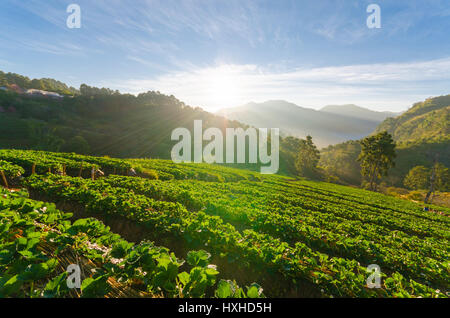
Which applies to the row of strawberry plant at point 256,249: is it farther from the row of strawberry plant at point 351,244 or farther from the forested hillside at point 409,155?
the forested hillside at point 409,155

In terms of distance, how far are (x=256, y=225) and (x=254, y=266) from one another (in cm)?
330

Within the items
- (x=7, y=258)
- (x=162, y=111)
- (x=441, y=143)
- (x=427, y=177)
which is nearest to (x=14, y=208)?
(x=7, y=258)

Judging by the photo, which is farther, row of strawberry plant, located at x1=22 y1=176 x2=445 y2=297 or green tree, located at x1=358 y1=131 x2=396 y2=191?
green tree, located at x1=358 y1=131 x2=396 y2=191

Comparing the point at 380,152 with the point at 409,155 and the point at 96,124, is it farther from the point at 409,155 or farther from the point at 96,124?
the point at 96,124

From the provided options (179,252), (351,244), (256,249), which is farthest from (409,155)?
(179,252)

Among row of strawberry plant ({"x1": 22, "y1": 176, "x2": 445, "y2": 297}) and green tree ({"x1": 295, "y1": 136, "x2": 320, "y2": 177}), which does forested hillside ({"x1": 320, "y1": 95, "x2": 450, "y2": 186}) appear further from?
row of strawberry plant ({"x1": 22, "y1": 176, "x2": 445, "y2": 297})

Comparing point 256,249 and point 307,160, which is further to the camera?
point 307,160

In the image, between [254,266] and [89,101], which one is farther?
[89,101]

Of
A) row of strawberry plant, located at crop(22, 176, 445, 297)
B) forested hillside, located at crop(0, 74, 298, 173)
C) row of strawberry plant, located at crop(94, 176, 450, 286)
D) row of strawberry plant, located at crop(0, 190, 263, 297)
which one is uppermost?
forested hillside, located at crop(0, 74, 298, 173)

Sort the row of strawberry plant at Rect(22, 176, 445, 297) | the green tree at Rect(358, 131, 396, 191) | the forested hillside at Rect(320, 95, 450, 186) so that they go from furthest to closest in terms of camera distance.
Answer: the forested hillside at Rect(320, 95, 450, 186) < the green tree at Rect(358, 131, 396, 191) < the row of strawberry plant at Rect(22, 176, 445, 297)

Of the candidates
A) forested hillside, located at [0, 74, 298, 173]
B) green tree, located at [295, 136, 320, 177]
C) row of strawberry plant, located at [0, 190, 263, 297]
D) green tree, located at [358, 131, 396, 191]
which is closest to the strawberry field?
row of strawberry plant, located at [0, 190, 263, 297]

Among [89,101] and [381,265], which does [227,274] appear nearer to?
[381,265]

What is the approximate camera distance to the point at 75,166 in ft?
47.6
